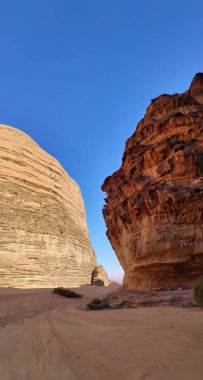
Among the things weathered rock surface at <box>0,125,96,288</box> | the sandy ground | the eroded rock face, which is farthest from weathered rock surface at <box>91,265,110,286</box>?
the sandy ground

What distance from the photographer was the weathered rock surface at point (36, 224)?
27062mm

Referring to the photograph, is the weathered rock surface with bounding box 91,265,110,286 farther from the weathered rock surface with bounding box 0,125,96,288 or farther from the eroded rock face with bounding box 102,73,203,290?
the eroded rock face with bounding box 102,73,203,290

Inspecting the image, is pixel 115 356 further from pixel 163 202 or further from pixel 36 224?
pixel 36 224

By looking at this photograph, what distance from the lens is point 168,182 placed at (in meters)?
10.3

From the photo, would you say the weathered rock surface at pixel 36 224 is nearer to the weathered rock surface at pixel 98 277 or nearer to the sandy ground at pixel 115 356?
the weathered rock surface at pixel 98 277

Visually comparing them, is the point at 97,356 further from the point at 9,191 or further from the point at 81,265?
the point at 81,265

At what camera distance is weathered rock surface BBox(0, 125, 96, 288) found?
27062 mm

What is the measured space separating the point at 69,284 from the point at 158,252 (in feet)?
82.9

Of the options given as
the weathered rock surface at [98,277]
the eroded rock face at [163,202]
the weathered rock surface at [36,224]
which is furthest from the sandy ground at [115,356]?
the weathered rock surface at [98,277]

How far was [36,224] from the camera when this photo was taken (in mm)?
31453

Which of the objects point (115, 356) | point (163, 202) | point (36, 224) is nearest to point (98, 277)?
point (36, 224)

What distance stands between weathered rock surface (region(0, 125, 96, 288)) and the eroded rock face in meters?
16.6

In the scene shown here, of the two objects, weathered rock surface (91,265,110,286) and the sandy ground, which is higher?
the sandy ground

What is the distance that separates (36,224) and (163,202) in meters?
24.4
